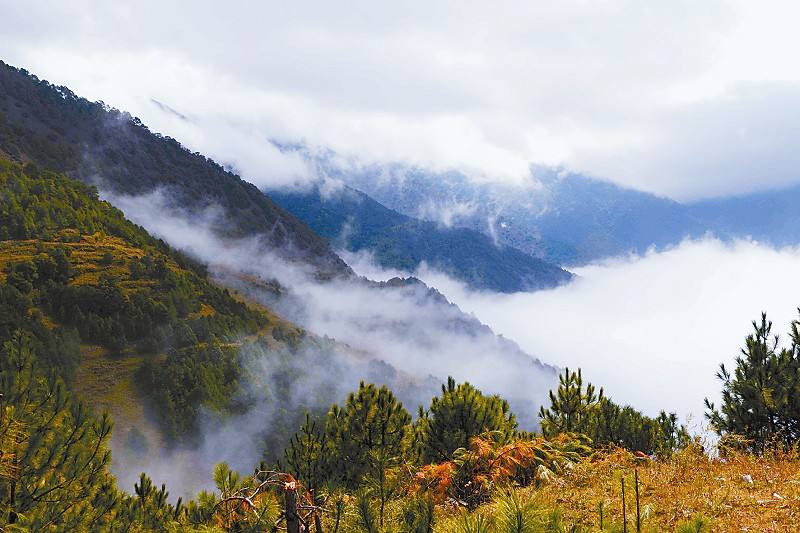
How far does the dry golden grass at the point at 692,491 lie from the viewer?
652 cm

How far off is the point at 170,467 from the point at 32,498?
69.1m

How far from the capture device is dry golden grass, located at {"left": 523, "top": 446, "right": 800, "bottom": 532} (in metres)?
6.52

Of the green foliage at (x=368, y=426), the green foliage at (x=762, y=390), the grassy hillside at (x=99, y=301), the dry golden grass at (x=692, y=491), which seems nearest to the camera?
the dry golden grass at (x=692, y=491)

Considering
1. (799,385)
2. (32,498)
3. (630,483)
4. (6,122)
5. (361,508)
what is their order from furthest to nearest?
(6,122)
(799,385)
(32,498)
(630,483)
(361,508)

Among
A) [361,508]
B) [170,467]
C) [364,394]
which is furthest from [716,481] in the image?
[170,467]

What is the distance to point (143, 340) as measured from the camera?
3472 inches

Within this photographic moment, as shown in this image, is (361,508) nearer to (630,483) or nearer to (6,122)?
(630,483)

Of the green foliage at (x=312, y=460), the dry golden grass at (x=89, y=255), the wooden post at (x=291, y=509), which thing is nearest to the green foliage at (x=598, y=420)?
the green foliage at (x=312, y=460)

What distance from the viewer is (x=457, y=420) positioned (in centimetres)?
1933

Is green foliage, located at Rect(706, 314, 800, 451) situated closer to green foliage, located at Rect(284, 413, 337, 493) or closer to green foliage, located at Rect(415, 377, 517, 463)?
green foliage, located at Rect(415, 377, 517, 463)

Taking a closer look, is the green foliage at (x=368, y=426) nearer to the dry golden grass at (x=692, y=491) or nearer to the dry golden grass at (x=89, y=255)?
the dry golden grass at (x=692, y=491)

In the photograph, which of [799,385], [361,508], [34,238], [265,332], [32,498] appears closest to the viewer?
[361,508]

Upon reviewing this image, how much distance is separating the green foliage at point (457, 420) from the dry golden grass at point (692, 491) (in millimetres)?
8993

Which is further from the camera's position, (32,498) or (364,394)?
(364,394)
